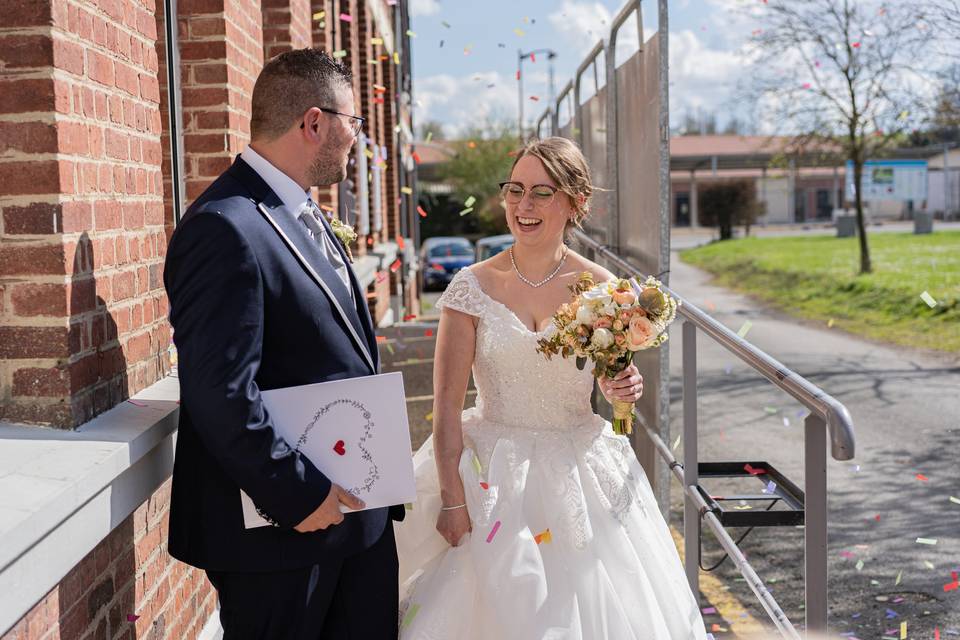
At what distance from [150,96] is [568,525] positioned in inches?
70.2

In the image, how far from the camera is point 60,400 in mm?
2445

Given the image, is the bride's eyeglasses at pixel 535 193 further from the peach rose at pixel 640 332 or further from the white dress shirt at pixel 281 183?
the white dress shirt at pixel 281 183

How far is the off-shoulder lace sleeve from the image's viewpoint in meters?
3.25

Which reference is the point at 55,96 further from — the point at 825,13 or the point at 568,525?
the point at 825,13

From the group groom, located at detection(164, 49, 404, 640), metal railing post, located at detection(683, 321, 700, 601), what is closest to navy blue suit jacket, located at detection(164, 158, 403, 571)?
groom, located at detection(164, 49, 404, 640)

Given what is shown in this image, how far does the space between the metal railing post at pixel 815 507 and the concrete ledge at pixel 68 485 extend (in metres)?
1.55

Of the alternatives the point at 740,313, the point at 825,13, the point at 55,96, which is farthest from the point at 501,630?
the point at 825,13

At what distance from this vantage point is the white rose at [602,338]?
2.92 m

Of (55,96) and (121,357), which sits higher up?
(55,96)

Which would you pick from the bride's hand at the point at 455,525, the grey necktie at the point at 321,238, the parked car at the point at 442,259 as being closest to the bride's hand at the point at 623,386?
the bride's hand at the point at 455,525

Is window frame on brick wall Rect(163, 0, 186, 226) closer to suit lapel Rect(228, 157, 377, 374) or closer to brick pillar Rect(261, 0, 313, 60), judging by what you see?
suit lapel Rect(228, 157, 377, 374)

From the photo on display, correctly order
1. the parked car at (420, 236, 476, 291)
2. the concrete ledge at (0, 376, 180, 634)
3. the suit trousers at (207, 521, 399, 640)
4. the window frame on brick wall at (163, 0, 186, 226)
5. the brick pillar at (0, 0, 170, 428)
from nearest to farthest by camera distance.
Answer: the concrete ledge at (0, 376, 180, 634)
the brick pillar at (0, 0, 170, 428)
the suit trousers at (207, 521, 399, 640)
the window frame on brick wall at (163, 0, 186, 226)
the parked car at (420, 236, 476, 291)

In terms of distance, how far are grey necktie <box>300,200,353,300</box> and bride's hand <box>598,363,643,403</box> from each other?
861 millimetres

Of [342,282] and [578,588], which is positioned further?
[578,588]
